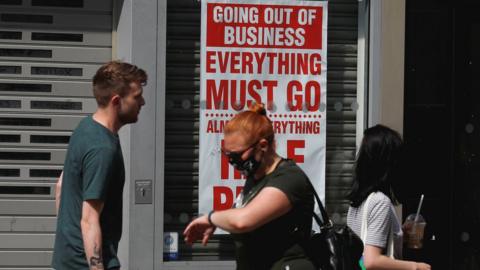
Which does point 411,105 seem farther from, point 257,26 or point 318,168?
point 257,26

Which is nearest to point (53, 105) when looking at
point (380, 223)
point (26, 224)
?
point (26, 224)

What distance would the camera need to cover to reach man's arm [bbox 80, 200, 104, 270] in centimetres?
436

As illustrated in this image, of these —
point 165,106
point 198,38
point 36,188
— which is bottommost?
point 36,188

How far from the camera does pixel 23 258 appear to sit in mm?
7504

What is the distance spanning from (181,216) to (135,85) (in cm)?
297

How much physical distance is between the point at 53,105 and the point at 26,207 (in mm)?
867

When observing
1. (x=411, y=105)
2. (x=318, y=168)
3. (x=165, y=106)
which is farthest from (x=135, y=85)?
(x=411, y=105)

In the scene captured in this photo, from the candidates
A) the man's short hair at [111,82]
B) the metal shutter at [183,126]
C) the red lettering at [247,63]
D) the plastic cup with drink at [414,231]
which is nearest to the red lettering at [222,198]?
the metal shutter at [183,126]

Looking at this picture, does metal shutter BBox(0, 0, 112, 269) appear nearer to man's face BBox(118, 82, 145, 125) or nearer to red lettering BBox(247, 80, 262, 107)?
red lettering BBox(247, 80, 262, 107)

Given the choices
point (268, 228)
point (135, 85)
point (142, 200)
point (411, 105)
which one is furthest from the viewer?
point (411, 105)

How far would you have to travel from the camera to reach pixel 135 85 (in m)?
4.67

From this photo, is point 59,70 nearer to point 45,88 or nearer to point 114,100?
point 45,88

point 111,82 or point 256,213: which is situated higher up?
point 111,82

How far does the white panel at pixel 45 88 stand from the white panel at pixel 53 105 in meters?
0.04
